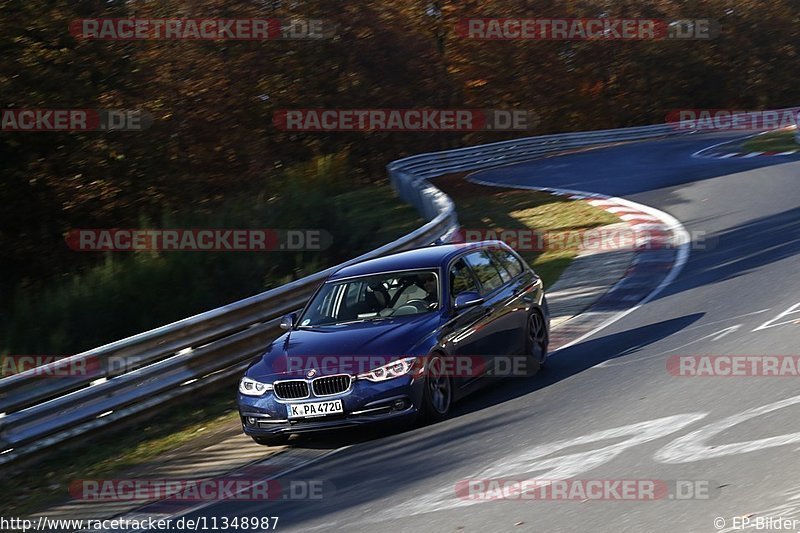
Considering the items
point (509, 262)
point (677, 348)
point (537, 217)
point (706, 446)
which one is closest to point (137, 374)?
point (509, 262)

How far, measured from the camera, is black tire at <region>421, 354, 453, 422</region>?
947 cm

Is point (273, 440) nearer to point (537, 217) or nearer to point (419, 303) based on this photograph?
point (419, 303)

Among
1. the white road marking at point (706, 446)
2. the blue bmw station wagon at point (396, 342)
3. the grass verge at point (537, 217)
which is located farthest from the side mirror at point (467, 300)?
the grass verge at point (537, 217)

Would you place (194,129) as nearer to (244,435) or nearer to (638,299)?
(638,299)

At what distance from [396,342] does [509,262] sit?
2766 mm

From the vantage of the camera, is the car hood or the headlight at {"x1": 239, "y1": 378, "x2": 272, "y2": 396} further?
the headlight at {"x1": 239, "y1": 378, "x2": 272, "y2": 396}

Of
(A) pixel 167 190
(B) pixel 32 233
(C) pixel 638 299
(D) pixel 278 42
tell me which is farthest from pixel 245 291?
(D) pixel 278 42

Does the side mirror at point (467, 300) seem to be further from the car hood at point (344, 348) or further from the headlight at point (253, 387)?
the headlight at point (253, 387)

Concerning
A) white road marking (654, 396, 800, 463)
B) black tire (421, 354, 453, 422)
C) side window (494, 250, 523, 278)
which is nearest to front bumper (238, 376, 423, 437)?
black tire (421, 354, 453, 422)

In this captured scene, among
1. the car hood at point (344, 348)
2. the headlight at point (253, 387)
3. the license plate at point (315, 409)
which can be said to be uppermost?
the car hood at point (344, 348)

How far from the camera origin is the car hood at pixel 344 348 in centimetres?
945

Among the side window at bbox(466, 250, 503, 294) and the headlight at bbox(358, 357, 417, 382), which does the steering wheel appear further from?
the headlight at bbox(358, 357, 417, 382)

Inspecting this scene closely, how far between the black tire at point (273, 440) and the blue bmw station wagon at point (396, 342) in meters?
0.02

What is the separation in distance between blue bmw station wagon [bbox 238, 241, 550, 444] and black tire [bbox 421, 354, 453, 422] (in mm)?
11
